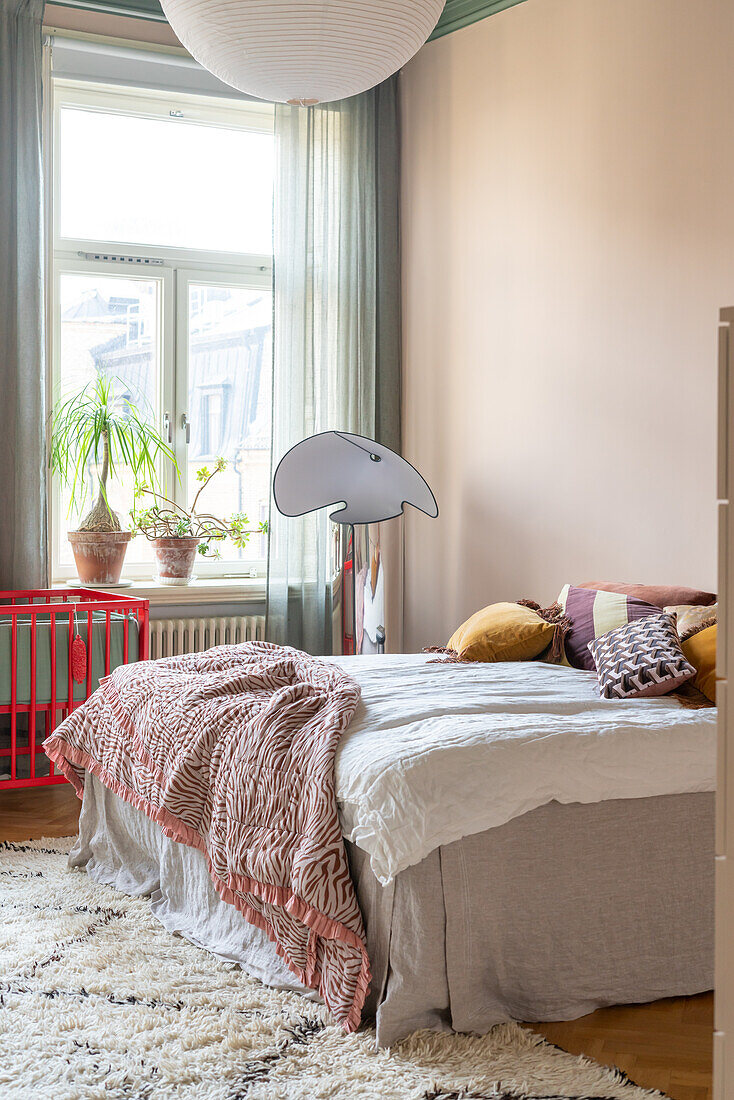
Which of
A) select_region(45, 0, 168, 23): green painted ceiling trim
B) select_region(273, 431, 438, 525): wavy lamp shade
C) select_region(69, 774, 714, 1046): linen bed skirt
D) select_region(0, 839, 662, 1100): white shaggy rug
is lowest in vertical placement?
select_region(0, 839, 662, 1100): white shaggy rug

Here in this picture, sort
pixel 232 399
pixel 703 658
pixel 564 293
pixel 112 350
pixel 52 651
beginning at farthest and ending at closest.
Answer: pixel 232 399 < pixel 112 350 < pixel 564 293 < pixel 52 651 < pixel 703 658

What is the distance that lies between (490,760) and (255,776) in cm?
55

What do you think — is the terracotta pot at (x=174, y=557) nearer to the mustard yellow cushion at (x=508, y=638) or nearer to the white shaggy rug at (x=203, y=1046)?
the mustard yellow cushion at (x=508, y=638)

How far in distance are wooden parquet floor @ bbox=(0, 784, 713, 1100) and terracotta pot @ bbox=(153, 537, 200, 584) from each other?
111 inches

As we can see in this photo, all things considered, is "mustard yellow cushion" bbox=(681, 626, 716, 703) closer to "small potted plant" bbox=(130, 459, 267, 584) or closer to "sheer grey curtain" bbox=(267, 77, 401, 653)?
"sheer grey curtain" bbox=(267, 77, 401, 653)

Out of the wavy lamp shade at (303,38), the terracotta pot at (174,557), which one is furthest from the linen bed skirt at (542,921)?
the terracotta pot at (174,557)

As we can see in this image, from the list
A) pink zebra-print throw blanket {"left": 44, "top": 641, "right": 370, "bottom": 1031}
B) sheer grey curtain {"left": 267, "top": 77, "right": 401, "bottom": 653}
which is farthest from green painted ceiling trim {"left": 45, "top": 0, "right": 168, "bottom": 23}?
pink zebra-print throw blanket {"left": 44, "top": 641, "right": 370, "bottom": 1031}

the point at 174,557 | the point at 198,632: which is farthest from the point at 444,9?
the point at 198,632

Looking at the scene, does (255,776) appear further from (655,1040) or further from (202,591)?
(202,591)

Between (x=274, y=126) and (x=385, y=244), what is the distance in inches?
26.5

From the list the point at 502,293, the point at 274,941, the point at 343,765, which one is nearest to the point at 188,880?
the point at 274,941

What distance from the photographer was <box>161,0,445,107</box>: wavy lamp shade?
2.54 m

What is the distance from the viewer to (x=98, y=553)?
14.1 ft

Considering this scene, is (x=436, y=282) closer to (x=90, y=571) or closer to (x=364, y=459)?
(x=364, y=459)
